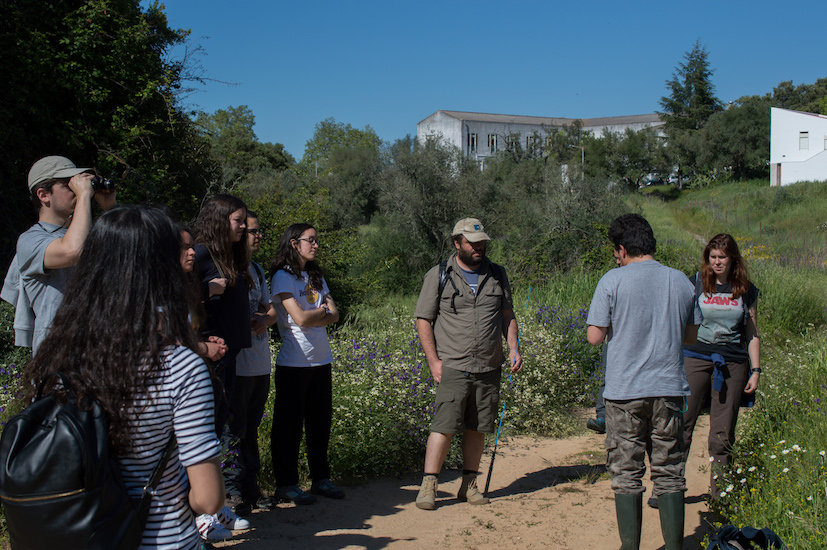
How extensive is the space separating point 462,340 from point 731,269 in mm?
1917

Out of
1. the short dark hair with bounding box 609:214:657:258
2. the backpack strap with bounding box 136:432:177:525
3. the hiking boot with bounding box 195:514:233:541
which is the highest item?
the short dark hair with bounding box 609:214:657:258

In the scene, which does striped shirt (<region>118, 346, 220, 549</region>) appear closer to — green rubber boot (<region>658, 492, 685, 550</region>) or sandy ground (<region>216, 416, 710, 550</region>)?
sandy ground (<region>216, 416, 710, 550</region>)

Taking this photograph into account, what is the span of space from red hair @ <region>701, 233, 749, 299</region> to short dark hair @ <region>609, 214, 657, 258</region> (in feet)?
3.40

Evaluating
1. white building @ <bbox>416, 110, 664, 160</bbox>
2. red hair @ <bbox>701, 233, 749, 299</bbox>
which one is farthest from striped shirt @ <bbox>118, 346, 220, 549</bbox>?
white building @ <bbox>416, 110, 664, 160</bbox>

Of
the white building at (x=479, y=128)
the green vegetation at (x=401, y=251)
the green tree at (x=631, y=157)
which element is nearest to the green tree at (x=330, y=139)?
the white building at (x=479, y=128)

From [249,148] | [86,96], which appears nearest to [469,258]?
[86,96]

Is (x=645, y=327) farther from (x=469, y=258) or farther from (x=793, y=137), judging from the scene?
(x=793, y=137)

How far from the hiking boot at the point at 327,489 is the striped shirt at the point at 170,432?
2.90 metres

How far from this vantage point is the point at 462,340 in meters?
4.46

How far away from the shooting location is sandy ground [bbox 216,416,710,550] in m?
3.96

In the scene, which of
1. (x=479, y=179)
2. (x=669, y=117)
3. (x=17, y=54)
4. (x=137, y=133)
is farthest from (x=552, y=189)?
(x=669, y=117)

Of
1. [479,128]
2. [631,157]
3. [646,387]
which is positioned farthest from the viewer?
[479,128]

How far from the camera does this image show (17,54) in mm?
8984

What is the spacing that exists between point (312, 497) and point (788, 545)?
2.86 m
